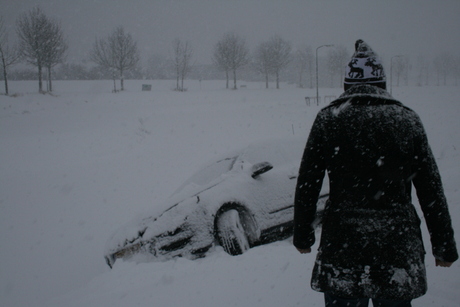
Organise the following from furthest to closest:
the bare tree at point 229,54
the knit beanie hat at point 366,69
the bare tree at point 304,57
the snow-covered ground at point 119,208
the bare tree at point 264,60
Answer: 1. the bare tree at point 304,57
2. the bare tree at point 264,60
3. the bare tree at point 229,54
4. the snow-covered ground at point 119,208
5. the knit beanie hat at point 366,69

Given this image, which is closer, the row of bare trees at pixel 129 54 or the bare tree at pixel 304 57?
the row of bare trees at pixel 129 54

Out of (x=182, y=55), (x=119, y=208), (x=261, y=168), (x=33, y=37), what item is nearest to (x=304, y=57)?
(x=182, y=55)

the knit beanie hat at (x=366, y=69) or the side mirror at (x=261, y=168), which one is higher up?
the knit beanie hat at (x=366, y=69)

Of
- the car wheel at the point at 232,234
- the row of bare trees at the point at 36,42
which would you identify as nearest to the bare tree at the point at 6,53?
the row of bare trees at the point at 36,42

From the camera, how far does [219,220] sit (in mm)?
3992

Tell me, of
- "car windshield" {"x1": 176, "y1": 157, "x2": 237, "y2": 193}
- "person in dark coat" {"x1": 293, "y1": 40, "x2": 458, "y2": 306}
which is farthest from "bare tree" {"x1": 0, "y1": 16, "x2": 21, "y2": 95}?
"person in dark coat" {"x1": 293, "y1": 40, "x2": 458, "y2": 306}

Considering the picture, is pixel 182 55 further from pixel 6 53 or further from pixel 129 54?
pixel 6 53

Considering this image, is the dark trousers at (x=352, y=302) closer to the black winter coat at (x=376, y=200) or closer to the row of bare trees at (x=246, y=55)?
the black winter coat at (x=376, y=200)

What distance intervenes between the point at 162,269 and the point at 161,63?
313ft

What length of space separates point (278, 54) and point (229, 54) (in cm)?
938

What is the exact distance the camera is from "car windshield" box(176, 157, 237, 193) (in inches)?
199

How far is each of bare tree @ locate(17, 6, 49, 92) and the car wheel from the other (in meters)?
37.6

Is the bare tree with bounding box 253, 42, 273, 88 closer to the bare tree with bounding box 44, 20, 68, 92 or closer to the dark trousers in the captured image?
the bare tree with bounding box 44, 20, 68, 92

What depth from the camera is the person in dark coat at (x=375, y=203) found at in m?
1.60
